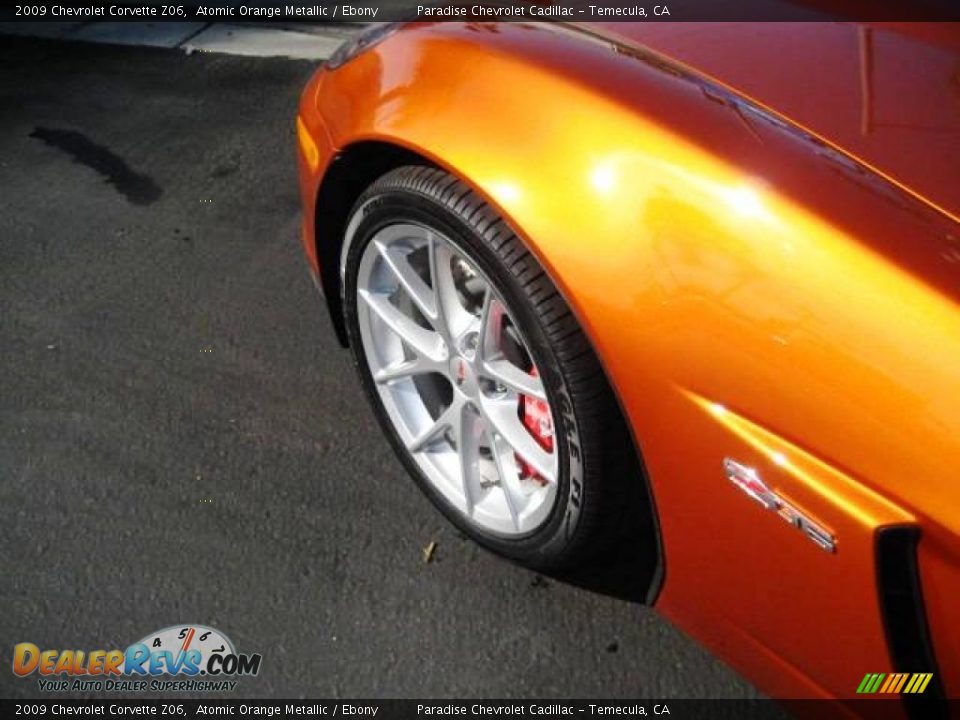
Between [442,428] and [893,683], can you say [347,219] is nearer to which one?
[442,428]

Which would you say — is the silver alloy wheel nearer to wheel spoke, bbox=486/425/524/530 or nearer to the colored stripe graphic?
wheel spoke, bbox=486/425/524/530

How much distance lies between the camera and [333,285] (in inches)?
92.7

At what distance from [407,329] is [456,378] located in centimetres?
17

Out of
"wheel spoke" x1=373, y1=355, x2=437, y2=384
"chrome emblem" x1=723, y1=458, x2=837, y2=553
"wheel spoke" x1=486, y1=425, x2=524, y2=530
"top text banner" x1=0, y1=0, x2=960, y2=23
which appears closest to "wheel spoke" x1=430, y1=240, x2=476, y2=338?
"wheel spoke" x1=373, y1=355, x2=437, y2=384

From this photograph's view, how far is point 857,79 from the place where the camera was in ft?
4.94

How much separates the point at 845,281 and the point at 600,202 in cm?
40

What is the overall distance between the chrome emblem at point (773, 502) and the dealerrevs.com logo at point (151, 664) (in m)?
1.16

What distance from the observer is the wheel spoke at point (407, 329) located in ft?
6.80

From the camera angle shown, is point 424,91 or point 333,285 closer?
point 424,91

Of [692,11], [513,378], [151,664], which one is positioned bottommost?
[151,664]

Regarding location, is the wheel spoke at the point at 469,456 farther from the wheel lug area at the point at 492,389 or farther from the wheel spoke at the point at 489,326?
the wheel spoke at the point at 489,326

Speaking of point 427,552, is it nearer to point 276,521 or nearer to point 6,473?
point 276,521

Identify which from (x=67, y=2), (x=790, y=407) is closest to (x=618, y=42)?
(x=790, y=407)

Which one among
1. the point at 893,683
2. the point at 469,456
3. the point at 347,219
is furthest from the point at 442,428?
the point at 893,683
